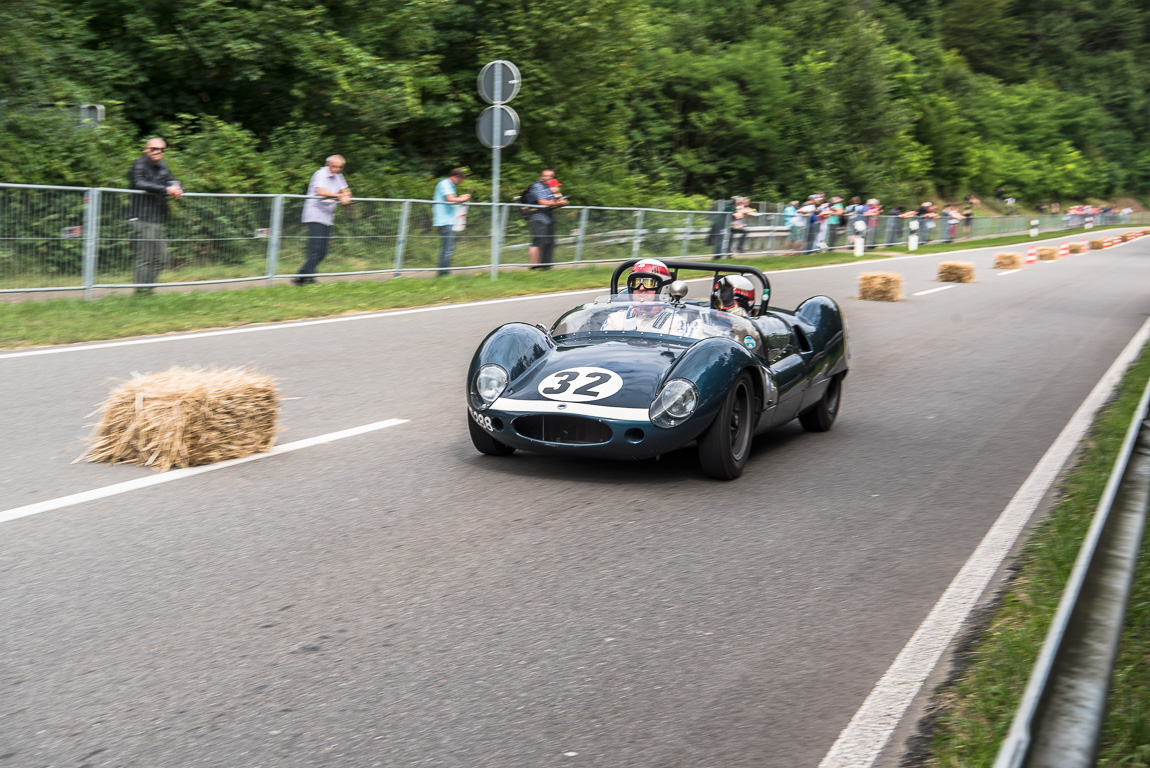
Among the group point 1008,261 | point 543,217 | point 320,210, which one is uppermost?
point 1008,261

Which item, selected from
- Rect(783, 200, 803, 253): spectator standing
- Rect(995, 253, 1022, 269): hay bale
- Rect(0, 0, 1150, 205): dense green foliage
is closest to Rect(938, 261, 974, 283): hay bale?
Rect(995, 253, 1022, 269): hay bale

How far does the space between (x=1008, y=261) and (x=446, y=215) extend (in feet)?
64.0

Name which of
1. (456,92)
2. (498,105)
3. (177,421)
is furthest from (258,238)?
(456,92)

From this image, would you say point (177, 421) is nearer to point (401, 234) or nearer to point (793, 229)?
point (401, 234)

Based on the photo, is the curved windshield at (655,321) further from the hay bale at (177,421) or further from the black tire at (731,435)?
the hay bale at (177,421)

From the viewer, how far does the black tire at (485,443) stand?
7008mm

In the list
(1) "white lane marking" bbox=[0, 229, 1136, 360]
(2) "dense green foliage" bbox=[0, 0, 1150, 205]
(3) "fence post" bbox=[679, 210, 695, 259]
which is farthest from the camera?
(3) "fence post" bbox=[679, 210, 695, 259]

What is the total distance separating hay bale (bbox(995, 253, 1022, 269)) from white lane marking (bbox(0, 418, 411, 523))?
90.1 ft

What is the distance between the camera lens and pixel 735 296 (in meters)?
8.25

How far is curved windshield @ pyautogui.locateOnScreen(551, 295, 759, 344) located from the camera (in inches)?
291

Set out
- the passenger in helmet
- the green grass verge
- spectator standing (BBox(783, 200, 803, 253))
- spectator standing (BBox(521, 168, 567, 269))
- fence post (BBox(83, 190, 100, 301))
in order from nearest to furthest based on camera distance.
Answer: the passenger in helmet < the green grass verge < fence post (BBox(83, 190, 100, 301)) < spectator standing (BBox(521, 168, 567, 269)) < spectator standing (BBox(783, 200, 803, 253))

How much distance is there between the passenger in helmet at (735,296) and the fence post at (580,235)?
14306 mm

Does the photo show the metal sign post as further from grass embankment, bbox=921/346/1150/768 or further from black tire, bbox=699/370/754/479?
grass embankment, bbox=921/346/1150/768

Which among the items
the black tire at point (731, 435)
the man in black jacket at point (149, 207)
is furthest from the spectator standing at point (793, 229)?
the black tire at point (731, 435)
